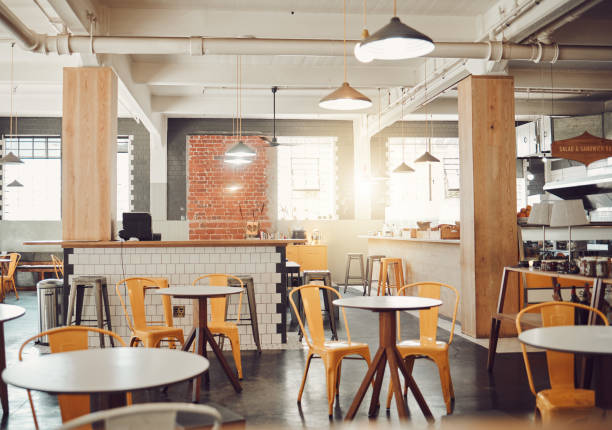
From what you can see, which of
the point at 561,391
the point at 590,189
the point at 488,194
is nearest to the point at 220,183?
the point at 488,194

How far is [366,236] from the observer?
1171 cm

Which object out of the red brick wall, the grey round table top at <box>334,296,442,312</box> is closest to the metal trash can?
the grey round table top at <box>334,296,442,312</box>

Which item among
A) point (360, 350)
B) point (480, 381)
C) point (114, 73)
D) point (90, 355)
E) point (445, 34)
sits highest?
point (445, 34)

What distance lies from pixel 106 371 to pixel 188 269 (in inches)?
153

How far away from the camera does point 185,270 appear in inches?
237

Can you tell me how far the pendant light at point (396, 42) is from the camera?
3.29 m

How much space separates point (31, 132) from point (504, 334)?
35.7ft

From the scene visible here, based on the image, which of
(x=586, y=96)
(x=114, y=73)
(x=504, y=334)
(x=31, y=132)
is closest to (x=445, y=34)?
(x=504, y=334)

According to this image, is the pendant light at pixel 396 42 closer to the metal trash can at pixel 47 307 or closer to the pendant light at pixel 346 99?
the pendant light at pixel 346 99

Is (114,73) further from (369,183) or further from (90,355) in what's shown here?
(369,183)

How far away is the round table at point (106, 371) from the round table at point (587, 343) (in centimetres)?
154

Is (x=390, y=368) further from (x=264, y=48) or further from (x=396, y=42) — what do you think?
(x=264, y=48)

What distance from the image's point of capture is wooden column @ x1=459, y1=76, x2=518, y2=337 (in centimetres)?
620

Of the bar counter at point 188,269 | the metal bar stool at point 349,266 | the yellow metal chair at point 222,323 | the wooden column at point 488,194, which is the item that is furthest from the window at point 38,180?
the wooden column at point 488,194
